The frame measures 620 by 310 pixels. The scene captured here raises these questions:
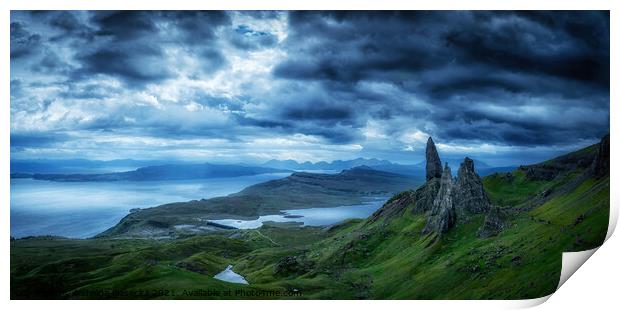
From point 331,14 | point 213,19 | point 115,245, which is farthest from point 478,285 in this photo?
point 115,245

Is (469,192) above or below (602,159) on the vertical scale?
below

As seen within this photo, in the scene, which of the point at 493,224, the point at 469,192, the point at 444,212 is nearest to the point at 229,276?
the point at 444,212

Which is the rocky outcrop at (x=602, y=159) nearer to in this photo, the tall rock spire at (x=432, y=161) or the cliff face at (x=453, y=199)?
the cliff face at (x=453, y=199)

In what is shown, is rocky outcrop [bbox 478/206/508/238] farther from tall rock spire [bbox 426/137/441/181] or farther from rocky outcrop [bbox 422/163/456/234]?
tall rock spire [bbox 426/137/441/181]

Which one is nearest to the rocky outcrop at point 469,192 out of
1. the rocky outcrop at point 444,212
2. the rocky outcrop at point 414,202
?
the rocky outcrop at point 444,212

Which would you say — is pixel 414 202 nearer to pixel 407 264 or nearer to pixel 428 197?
pixel 428 197
